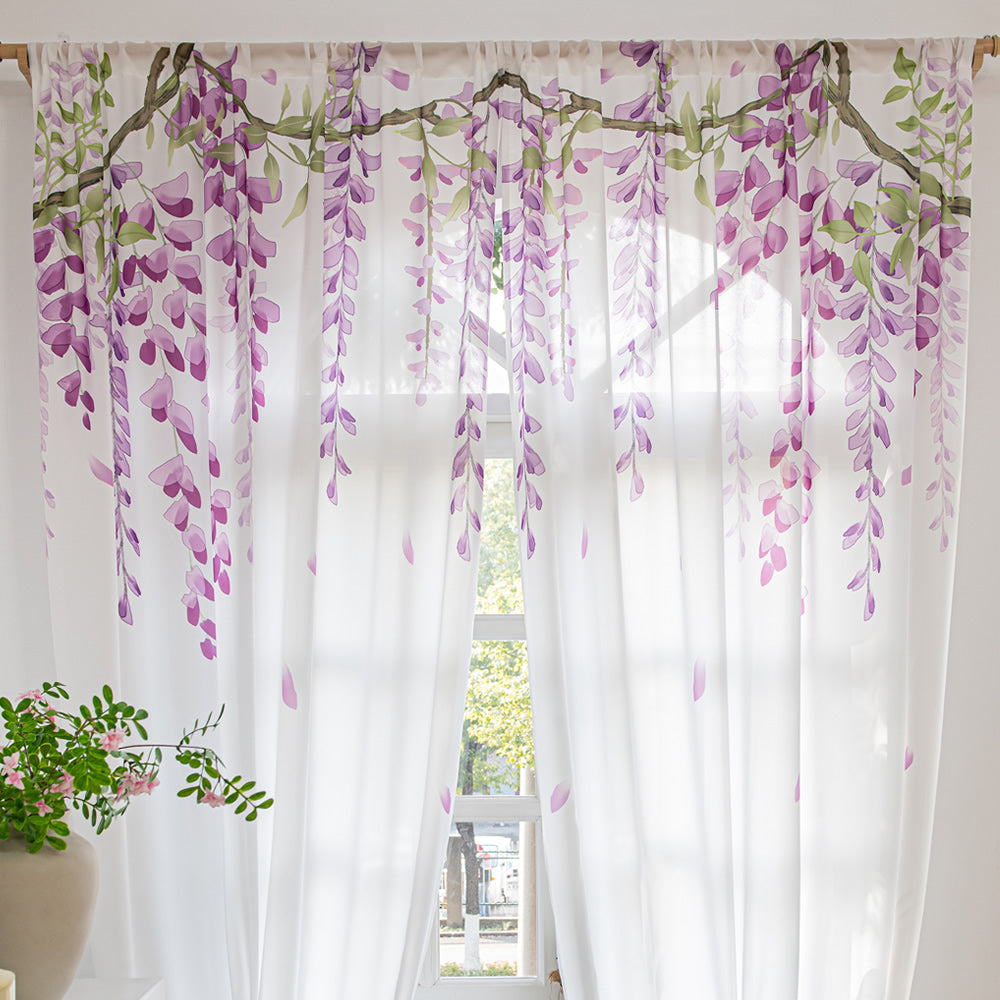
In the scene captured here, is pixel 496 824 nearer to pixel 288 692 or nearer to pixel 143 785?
pixel 288 692

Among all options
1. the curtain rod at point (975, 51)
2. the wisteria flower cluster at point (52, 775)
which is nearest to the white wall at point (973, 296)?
the curtain rod at point (975, 51)

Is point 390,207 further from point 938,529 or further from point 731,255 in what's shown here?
point 938,529

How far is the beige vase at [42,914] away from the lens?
3.87ft

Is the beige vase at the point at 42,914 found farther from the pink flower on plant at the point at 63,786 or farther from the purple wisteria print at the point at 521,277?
the purple wisteria print at the point at 521,277

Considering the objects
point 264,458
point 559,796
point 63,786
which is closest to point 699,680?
point 559,796

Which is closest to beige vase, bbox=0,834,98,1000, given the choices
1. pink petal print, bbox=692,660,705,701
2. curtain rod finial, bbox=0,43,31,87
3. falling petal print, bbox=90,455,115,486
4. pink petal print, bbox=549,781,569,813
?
falling petal print, bbox=90,455,115,486

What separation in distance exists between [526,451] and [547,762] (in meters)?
0.50

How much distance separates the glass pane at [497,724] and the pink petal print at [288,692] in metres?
0.37

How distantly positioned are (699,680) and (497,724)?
16.7 inches

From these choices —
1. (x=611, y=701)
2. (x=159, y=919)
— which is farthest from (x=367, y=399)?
(x=159, y=919)

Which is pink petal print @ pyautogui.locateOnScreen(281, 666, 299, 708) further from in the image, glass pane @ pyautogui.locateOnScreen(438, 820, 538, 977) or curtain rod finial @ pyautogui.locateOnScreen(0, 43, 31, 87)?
curtain rod finial @ pyautogui.locateOnScreen(0, 43, 31, 87)

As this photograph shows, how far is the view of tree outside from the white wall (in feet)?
2.28

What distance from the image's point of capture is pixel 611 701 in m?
1.52

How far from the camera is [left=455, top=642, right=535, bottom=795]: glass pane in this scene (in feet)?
5.75
